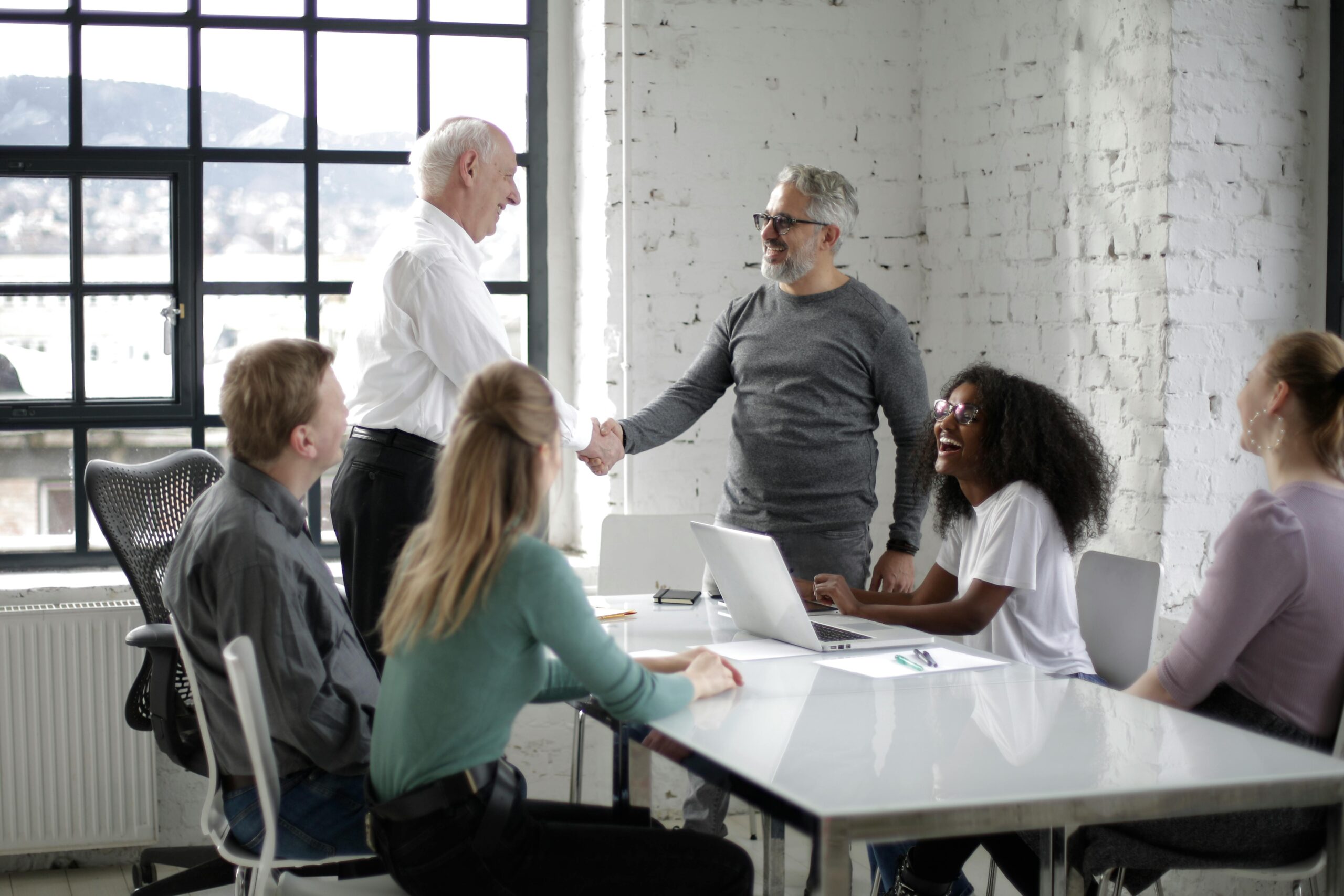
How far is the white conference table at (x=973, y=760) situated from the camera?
1489 millimetres

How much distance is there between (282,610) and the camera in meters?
2.00

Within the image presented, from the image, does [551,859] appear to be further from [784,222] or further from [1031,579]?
[784,222]

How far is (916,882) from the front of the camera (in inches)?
90.6

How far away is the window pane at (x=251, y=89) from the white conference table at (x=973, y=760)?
265cm

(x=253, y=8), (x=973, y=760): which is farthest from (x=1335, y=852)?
(x=253, y=8)

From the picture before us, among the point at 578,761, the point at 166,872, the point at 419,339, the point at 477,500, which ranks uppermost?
the point at 419,339

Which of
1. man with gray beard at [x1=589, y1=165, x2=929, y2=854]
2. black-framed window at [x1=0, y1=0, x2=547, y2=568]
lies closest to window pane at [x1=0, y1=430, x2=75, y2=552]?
black-framed window at [x1=0, y1=0, x2=547, y2=568]

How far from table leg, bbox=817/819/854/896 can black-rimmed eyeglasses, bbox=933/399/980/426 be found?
56.8 inches

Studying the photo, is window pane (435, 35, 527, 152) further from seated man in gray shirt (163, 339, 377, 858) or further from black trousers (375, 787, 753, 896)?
black trousers (375, 787, 753, 896)

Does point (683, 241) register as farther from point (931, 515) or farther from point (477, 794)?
point (477, 794)

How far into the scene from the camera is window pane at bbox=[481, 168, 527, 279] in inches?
169

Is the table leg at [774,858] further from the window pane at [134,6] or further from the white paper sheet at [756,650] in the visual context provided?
the window pane at [134,6]

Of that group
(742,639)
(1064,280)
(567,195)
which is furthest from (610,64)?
(742,639)

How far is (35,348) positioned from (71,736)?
1153mm
